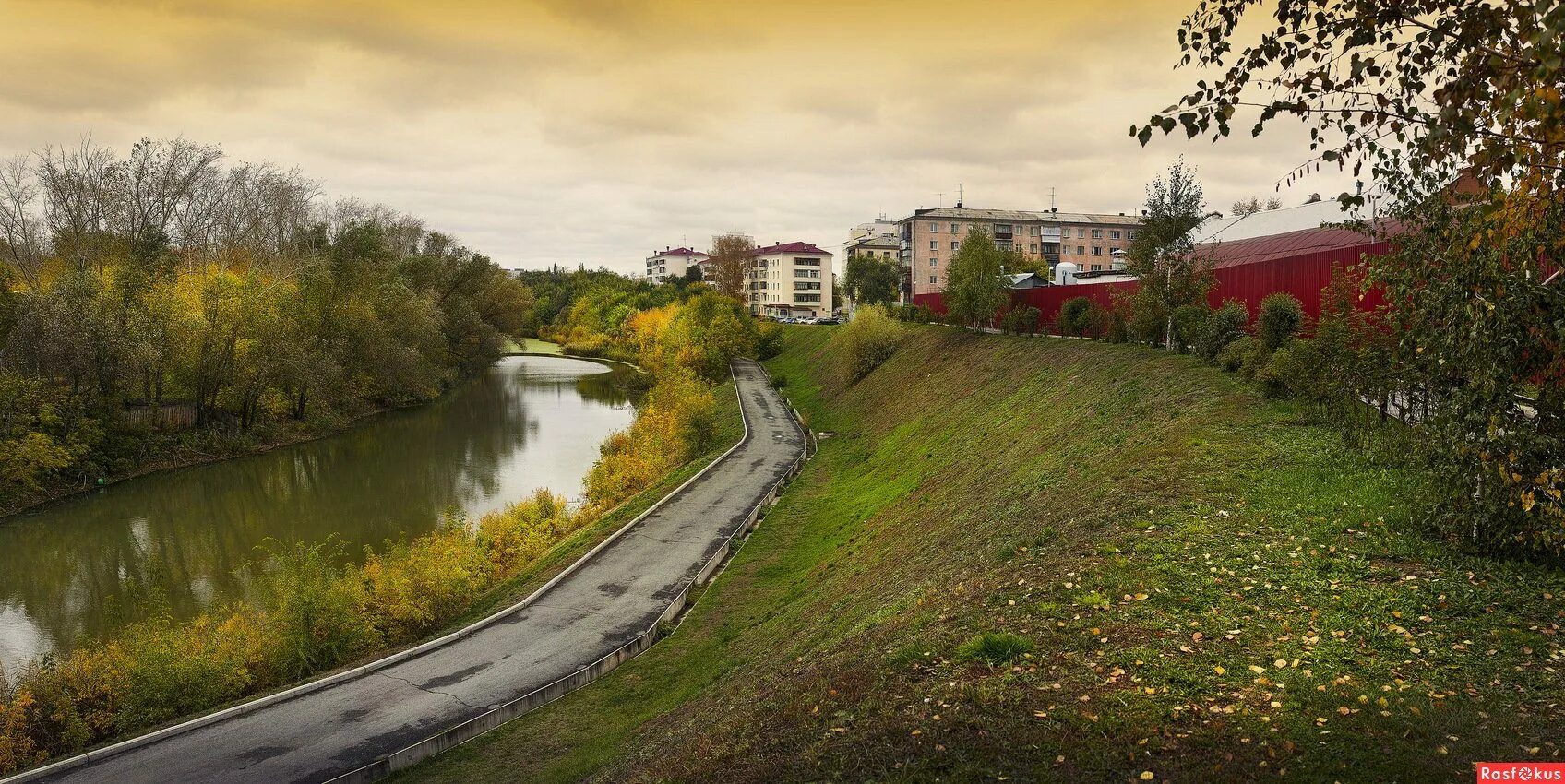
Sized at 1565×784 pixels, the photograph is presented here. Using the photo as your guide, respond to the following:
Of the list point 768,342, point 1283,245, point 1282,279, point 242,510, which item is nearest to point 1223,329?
point 1282,279

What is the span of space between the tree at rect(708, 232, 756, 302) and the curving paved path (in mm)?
74243

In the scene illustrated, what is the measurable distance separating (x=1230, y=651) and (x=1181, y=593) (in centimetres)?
161

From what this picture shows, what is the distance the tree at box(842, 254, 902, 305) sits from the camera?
4092 inches

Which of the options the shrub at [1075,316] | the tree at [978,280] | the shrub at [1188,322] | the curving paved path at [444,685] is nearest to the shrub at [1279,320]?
the shrub at [1188,322]

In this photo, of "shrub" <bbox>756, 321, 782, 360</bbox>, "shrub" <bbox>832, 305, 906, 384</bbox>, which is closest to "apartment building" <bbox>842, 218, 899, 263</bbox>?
"shrub" <bbox>756, 321, 782, 360</bbox>

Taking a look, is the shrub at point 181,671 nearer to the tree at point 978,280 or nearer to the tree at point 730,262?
the tree at point 978,280

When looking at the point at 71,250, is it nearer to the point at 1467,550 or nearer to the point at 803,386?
the point at 803,386

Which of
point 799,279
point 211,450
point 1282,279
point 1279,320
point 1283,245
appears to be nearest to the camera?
point 1279,320

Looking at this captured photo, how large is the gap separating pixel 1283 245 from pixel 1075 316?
822 centimetres

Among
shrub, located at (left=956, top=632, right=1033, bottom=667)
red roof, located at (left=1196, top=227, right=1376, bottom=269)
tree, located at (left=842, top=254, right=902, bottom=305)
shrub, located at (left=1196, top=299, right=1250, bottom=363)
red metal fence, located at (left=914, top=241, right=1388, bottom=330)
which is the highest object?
tree, located at (left=842, top=254, right=902, bottom=305)

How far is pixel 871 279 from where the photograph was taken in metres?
105

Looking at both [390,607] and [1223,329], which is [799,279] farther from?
[390,607]

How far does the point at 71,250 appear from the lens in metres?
41.5

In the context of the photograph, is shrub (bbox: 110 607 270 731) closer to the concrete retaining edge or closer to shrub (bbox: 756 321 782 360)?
the concrete retaining edge
